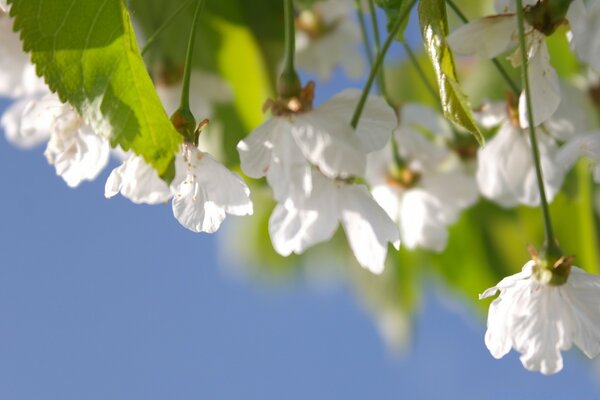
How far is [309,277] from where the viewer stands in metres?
4.29

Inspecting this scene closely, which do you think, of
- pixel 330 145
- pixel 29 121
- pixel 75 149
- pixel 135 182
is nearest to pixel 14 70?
pixel 29 121

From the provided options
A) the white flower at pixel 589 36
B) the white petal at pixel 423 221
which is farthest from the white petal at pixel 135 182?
the white petal at pixel 423 221

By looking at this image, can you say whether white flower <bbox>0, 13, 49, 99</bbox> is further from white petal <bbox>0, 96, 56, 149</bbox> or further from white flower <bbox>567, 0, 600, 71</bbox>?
white flower <bbox>567, 0, 600, 71</bbox>

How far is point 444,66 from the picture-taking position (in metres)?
0.66

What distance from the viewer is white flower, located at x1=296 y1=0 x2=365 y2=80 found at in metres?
1.38

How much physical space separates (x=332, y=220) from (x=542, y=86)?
0.68ft

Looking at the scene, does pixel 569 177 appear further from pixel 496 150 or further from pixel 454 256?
pixel 454 256

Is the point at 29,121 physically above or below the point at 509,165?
above

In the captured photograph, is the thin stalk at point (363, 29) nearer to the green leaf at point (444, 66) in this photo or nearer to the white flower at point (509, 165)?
the white flower at point (509, 165)

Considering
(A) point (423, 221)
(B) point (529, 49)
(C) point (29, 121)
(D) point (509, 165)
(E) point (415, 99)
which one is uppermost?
(B) point (529, 49)

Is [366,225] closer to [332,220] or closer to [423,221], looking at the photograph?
[332,220]

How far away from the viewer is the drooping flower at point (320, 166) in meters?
0.72

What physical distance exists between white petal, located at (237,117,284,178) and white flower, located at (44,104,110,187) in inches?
6.3

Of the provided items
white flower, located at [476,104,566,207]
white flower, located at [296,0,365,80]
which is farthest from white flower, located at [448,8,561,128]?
white flower, located at [296,0,365,80]
